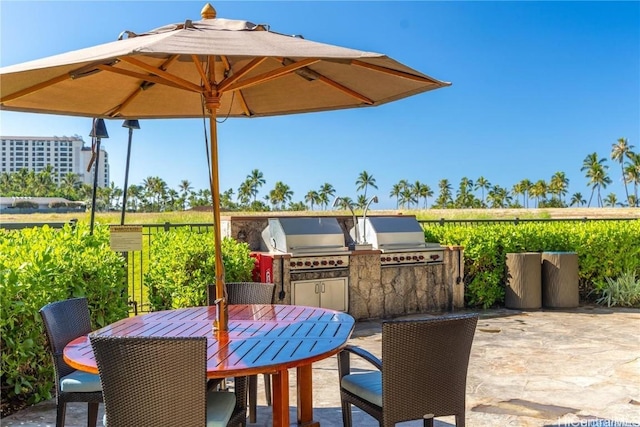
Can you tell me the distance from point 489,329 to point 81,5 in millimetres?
6437

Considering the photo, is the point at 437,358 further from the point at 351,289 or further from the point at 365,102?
the point at 351,289

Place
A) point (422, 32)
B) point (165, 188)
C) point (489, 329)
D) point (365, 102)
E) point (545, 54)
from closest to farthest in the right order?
point (365, 102) → point (489, 329) → point (422, 32) → point (545, 54) → point (165, 188)

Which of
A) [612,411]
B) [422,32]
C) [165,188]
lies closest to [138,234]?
[612,411]

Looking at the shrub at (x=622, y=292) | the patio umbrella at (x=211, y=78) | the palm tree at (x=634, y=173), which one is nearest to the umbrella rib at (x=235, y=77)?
the patio umbrella at (x=211, y=78)

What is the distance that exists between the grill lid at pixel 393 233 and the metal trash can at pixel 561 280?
1.60m

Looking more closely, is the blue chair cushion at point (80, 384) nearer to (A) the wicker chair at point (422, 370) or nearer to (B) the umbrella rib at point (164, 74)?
(A) the wicker chair at point (422, 370)

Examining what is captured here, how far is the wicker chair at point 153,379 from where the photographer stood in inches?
74.4

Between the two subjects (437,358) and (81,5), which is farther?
(81,5)

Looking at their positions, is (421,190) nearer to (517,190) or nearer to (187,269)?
(517,190)

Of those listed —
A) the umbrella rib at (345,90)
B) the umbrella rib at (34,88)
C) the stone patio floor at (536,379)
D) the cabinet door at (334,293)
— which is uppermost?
the umbrella rib at (345,90)

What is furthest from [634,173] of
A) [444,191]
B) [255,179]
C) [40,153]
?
[40,153]

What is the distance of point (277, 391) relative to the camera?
2.41m

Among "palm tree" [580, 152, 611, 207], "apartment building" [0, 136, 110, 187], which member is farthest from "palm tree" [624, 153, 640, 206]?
"apartment building" [0, 136, 110, 187]

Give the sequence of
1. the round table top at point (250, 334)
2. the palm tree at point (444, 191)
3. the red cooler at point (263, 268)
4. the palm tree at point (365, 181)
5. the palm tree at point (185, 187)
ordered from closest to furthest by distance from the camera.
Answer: the round table top at point (250, 334) → the red cooler at point (263, 268) → the palm tree at point (444, 191) → the palm tree at point (365, 181) → the palm tree at point (185, 187)
